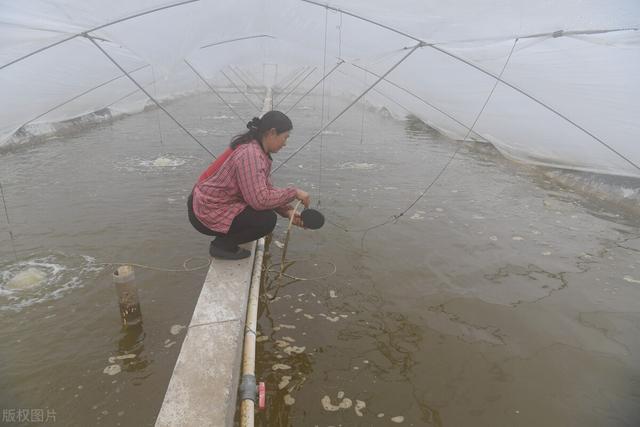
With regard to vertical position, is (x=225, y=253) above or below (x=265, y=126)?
below

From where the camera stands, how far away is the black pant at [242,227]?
3.81 meters

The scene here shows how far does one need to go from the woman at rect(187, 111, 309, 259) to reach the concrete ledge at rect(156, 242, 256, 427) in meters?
0.41

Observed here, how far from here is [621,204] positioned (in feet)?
24.9

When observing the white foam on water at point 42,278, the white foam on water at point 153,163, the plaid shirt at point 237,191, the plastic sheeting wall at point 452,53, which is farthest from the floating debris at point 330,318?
the white foam on water at point 153,163

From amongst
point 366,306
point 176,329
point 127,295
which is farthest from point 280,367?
point 127,295

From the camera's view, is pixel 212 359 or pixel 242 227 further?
pixel 242 227

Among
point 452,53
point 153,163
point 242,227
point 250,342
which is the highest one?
point 452,53

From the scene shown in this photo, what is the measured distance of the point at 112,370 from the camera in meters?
3.14

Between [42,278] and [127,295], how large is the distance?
64.3 inches

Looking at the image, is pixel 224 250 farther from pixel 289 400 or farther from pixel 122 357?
pixel 289 400

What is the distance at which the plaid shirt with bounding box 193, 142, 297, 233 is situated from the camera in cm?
342

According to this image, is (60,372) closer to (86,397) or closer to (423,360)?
(86,397)

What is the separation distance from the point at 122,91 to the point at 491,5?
23.1ft

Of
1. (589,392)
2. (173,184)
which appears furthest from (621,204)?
(173,184)
